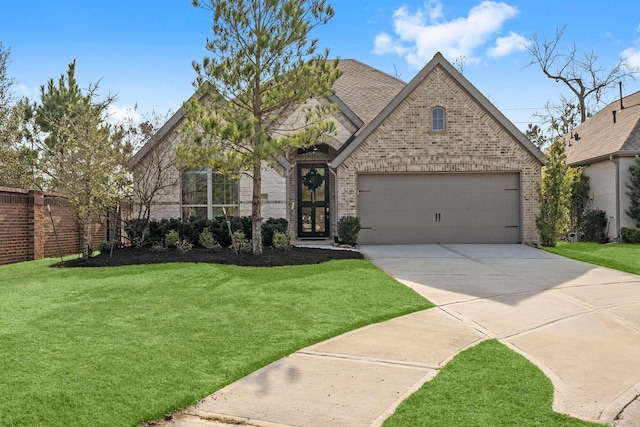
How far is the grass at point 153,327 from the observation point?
4320 millimetres

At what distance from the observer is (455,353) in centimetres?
559

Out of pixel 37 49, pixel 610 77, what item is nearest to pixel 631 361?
pixel 37 49

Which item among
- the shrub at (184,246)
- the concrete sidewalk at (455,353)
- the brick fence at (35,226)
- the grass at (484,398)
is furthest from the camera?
the shrub at (184,246)

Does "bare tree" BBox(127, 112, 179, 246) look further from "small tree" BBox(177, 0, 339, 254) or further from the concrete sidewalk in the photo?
the concrete sidewalk

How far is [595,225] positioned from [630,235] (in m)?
1.96

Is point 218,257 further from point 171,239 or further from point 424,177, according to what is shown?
point 424,177

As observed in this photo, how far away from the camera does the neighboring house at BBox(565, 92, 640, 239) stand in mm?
19234

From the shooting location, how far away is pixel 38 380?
466 cm

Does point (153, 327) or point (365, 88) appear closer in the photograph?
point (153, 327)

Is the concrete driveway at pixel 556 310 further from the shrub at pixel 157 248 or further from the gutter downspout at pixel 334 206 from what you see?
the shrub at pixel 157 248

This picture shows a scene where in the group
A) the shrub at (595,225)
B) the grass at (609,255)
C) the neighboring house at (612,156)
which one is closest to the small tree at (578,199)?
the neighboring house at (612,156)

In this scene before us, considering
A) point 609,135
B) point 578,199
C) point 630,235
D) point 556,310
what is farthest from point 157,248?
point 609,135

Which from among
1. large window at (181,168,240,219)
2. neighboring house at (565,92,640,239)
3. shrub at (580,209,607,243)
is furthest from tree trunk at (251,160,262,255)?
shrub at (580,209,607,243)

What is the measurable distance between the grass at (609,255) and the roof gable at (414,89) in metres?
3.04
